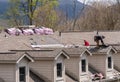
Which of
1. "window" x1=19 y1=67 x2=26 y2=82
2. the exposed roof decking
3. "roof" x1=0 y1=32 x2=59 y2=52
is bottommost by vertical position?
"window" x1=19 y1=67 x2=26 y2=82

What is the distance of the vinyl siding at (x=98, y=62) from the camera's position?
35.5m

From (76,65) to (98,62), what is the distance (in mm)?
4343

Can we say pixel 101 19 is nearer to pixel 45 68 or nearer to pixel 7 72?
pixel 45 68

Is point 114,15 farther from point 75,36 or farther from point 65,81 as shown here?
point 65,81

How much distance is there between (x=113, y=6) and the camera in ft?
303

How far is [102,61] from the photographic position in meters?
35.6

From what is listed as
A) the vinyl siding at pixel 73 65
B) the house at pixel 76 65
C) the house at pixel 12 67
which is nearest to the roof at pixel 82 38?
the house at pixel 76 65

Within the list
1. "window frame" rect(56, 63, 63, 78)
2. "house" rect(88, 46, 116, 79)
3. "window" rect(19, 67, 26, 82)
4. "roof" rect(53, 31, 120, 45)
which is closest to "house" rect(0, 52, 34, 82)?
"window" rect(19, 67, 26, 82)

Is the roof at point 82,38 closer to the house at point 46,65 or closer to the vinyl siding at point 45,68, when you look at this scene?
the house at point 46,65

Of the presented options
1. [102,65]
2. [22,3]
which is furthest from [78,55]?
[22,3]

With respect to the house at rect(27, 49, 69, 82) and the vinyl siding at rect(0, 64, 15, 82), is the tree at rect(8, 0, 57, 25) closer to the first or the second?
the house at rect(27, 49, 69, 82)

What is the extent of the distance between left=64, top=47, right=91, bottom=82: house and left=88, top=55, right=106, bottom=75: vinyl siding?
3.33 m

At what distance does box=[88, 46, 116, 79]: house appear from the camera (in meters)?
35.3

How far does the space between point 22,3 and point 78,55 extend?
38.7m
